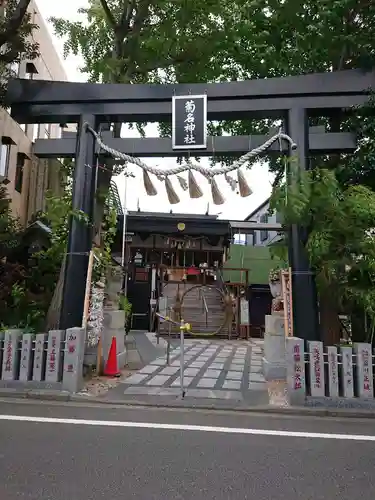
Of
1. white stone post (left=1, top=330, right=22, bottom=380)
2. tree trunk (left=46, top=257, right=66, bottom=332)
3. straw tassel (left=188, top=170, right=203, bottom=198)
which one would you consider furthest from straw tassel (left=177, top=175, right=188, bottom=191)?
white stone post (left=1, top=330, right=22, bottom=380)

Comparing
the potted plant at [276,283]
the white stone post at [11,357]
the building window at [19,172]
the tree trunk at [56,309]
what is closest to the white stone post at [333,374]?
the potted plant at [276,283]

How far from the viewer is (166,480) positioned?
387 centimetres

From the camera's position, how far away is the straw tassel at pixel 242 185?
8.40 meters

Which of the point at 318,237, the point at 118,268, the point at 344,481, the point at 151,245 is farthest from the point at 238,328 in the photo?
the point at 344,481

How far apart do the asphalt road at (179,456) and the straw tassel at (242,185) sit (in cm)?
442

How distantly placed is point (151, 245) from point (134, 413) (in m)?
14.8

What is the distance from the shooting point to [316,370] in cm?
710

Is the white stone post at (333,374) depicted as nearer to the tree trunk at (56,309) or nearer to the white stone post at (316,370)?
the white stone post at (316,370)

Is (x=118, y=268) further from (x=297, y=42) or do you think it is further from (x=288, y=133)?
(x=297, y=42)

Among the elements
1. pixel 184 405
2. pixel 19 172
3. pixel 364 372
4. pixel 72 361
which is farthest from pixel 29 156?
pixel 364 372

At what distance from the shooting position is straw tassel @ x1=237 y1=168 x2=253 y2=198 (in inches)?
331

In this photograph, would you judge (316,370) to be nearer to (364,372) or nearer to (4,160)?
(364,372)

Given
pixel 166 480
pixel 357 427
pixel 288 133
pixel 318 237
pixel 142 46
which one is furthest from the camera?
pixel 142 46

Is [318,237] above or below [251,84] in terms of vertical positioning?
below
